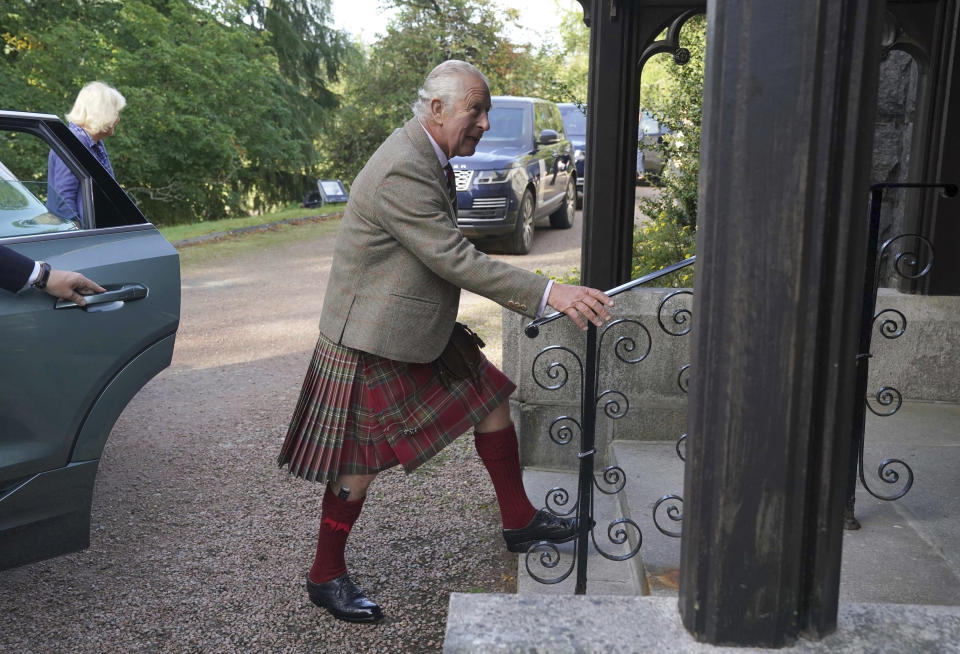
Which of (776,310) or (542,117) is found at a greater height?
(542,117)

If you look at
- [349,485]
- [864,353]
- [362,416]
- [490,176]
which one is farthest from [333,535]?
[490,176]

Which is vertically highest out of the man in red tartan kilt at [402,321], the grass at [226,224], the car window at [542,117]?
the car window at [542,117]

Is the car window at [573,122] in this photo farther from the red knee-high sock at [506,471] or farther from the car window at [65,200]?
the red knee-high sock at [506,471]

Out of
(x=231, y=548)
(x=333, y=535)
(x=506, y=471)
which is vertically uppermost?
(x=506, y=471)

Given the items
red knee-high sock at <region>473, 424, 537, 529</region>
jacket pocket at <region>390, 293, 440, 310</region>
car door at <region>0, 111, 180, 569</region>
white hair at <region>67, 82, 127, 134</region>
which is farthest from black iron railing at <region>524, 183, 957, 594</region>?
white hair at <region>67, 82, 127, 134</region>

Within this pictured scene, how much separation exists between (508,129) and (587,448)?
903 centimetres

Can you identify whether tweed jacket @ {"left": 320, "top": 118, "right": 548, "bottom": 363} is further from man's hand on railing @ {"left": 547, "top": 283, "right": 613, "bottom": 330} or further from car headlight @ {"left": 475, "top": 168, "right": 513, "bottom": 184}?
Answer: car headlight @ {"left": 475, "top": 168, "right": 513, "bottom": 184}

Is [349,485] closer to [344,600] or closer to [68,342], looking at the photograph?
[344,600]

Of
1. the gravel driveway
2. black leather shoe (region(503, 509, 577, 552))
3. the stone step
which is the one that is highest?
black leather shoe (region(503, 509, 577, 552))

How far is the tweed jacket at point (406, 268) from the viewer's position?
2711 mm

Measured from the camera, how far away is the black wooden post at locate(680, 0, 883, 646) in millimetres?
1511

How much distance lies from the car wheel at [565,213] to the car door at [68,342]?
402 inches

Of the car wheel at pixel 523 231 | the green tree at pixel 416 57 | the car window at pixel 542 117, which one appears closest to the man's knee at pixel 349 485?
the car wheel at pixel 523 231

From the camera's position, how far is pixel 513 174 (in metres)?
10.5
